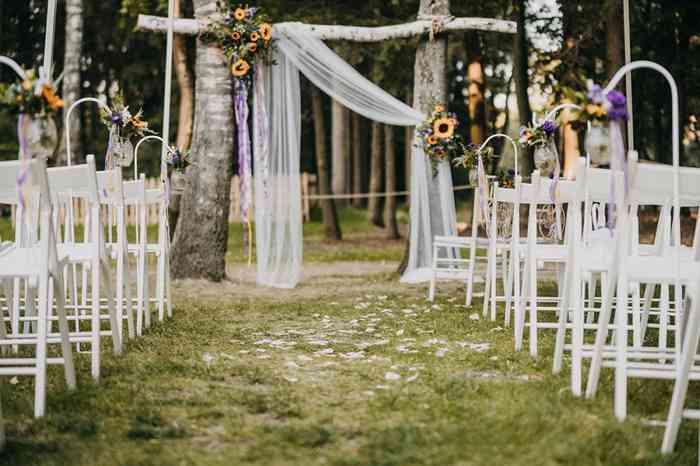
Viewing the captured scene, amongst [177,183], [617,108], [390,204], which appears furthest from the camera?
[390,204]

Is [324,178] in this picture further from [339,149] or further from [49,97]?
[49,97]

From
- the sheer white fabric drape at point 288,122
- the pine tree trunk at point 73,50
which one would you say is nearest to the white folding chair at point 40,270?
the sheer white fabric drape at point 288,122

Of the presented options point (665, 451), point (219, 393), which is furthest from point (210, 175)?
point (665, 451)

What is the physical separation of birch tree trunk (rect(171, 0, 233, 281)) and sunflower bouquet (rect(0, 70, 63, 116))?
5936mm

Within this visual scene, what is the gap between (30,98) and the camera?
3783 millimetres

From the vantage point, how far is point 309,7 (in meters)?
13.8

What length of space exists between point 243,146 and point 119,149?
334 cm

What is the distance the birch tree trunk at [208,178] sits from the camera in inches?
384

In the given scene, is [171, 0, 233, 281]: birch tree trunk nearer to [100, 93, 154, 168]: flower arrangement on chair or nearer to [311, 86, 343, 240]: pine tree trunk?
[100, 93, 154, 168]: flower arrangement on chair

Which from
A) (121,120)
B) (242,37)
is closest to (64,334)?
(121,120)

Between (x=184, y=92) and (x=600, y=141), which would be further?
(x=184, y=92)

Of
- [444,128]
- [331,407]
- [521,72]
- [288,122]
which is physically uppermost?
[521,72]

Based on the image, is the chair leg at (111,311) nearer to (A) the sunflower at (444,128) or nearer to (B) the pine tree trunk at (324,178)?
(A) the sunflower at (444,128)

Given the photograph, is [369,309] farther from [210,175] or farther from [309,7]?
[309,7]
